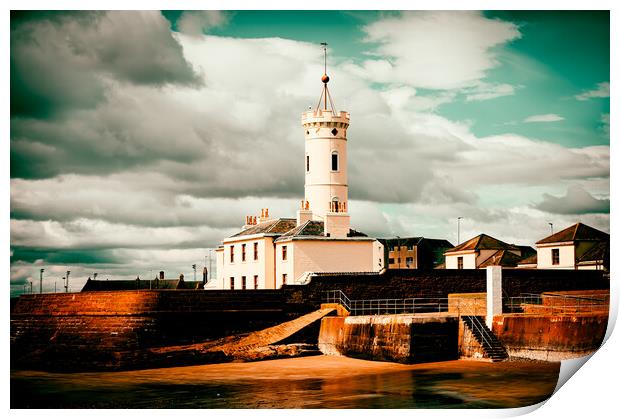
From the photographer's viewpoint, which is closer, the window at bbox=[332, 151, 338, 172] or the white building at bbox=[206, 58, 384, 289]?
the white building at bbox=[206, 58, 384, 289]

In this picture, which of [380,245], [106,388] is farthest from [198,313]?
[380,245]

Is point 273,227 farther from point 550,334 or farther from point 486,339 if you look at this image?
point 550,334

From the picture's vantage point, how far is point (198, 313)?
94.2ft

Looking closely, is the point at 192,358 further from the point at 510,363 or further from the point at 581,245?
the point at 581,245

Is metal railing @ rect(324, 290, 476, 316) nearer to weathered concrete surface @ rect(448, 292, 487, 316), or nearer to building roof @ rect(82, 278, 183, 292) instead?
weathered concrete surface @ rect(448, 292, 487, 316)

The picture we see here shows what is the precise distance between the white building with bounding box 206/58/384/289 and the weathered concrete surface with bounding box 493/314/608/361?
33.5ft

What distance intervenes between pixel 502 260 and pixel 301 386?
2842 centimetres

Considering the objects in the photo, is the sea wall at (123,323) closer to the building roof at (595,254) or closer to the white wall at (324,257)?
the white wall at (324,257)

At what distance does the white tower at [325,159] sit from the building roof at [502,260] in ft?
45.7

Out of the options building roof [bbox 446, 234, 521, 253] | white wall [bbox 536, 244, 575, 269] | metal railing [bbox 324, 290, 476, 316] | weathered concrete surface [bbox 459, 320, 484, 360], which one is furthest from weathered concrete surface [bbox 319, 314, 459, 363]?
building roof [bbox 446, 234, 521, 253]

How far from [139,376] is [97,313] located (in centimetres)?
345

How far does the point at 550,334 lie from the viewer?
78.5 feet

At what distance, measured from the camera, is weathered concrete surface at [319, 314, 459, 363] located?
25.6 m

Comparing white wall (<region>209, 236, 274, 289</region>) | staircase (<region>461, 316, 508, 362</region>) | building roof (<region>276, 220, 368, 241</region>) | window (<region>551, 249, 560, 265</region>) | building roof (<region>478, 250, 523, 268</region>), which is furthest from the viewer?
building roof (<region>478, 250, 523, 268</region>)
